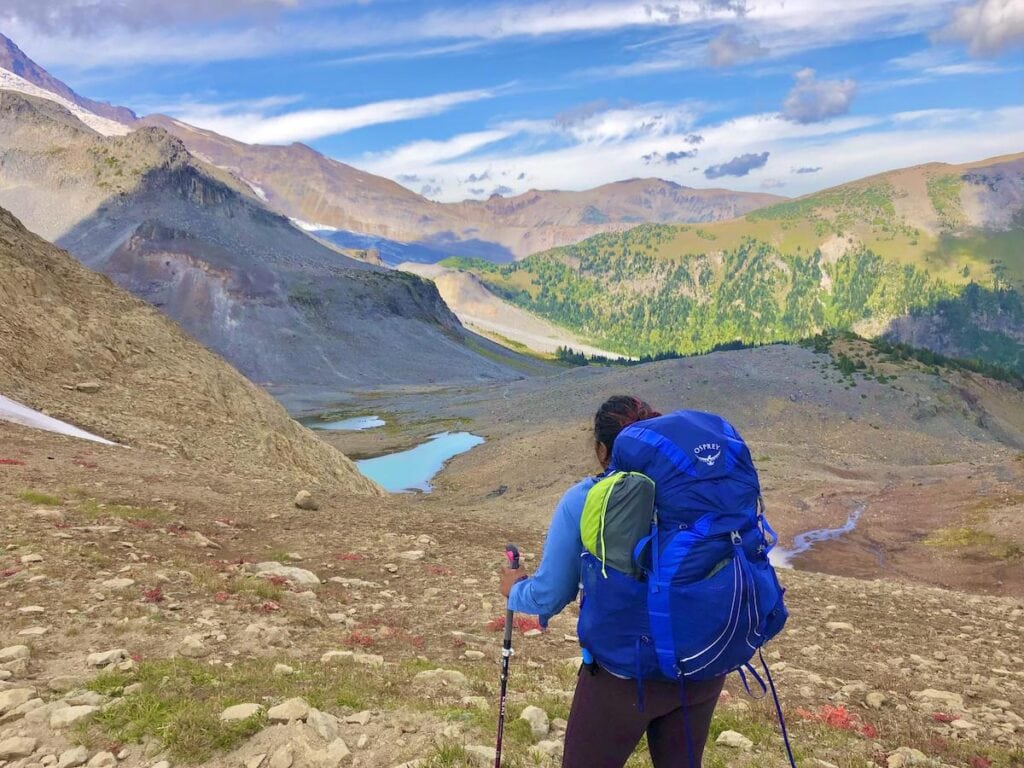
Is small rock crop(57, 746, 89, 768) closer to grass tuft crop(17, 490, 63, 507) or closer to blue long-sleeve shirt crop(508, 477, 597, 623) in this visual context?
blue long-sleeve shirt crop(508, 477, 597, 623)

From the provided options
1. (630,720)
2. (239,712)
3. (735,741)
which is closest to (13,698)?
(239,712)

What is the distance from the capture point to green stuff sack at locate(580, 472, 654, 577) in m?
4.15

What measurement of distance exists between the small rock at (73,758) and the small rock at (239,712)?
106 cm

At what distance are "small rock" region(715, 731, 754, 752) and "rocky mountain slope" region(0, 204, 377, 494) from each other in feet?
60.4

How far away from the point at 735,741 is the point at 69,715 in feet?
20.5

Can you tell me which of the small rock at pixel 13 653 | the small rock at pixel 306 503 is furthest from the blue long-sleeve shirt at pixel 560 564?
the small rock at pixel 306 503

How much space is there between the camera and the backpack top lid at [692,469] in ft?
13.7

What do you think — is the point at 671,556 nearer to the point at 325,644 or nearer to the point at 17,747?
the point at 17,747

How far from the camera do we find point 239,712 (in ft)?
21.6

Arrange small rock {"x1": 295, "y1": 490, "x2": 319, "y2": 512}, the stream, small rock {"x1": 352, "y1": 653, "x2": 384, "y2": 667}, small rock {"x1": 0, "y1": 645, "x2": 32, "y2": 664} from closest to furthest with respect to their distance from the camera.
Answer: small rock {"x1": 0, "y1": 645, "x2": 32, "y2": 664}
small rock {"x1": 352, "y1": 653, "x2": 384, "y2": 667}
small rock {"x1": 295, "y1": 490, "x2": 319, "y2": 512}
the stream

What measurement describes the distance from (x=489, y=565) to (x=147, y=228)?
194164mm

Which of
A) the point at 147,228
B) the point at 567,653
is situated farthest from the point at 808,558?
the point at 147,228

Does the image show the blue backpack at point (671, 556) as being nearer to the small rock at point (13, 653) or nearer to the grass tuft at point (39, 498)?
the small rock at point (13, 653)

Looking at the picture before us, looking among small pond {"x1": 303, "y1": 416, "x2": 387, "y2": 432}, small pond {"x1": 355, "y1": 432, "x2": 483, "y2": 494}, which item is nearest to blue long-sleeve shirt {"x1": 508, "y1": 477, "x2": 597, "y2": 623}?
small pond {"x1": 355, "y1": 432, "x2": 483, "y2": 494}
